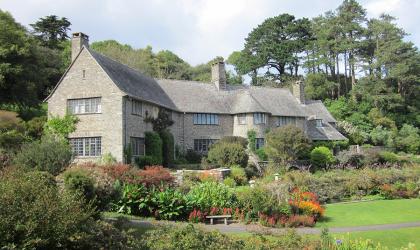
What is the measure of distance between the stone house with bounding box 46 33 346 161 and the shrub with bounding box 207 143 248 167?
19.2 feet

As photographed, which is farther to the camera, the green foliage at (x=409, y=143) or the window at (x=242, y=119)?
the green foliage at (x=409, y=143)

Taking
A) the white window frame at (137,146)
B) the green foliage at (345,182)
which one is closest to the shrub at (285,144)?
the green foliage at (345,182)

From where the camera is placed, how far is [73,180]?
13789mm

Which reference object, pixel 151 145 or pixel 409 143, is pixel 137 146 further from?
pixel 409 143

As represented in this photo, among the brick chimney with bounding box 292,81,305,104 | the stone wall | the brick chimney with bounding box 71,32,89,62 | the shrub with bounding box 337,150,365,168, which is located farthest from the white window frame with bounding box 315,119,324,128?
the brick chimney with bounding box 71,32,89,62

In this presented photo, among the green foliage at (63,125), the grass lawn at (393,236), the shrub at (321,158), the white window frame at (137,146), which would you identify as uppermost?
the green foliage at (63,125)

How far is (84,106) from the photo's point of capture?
33438 mm

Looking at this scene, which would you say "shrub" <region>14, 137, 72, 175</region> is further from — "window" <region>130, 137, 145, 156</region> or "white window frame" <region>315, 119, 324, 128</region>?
"white window frame" <region>315, 119, 324, 128</region>

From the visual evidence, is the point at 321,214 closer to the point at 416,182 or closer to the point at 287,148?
the point at 416,182

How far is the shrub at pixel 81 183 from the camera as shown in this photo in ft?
44.9

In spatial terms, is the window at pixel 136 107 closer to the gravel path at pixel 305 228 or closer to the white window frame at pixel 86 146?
the white window frame at pixel 86 146

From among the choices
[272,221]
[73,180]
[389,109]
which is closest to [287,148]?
[272,221]

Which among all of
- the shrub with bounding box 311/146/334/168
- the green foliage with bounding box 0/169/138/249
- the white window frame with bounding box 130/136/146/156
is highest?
the white window frame with bounding box 130/136/146/156

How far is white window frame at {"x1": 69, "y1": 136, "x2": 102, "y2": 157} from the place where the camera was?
32619 mm
